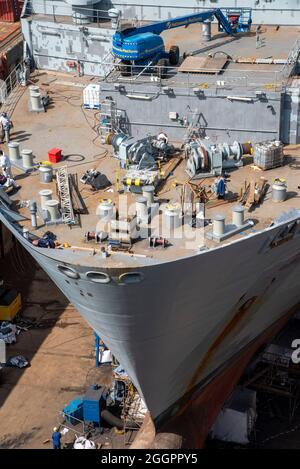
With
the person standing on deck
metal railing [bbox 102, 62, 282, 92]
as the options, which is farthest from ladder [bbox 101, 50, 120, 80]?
the person standing on deck

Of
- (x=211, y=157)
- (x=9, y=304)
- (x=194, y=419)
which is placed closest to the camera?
(x=211, y=157)

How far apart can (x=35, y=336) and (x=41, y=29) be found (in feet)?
41.0

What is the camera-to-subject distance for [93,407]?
80.8ft

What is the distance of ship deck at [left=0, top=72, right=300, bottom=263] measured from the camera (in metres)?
20.4

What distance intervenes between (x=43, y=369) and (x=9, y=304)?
3.41m

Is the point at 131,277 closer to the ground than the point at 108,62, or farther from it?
closer to the ground

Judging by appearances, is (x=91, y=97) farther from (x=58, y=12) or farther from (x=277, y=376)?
(x=277, y=376)

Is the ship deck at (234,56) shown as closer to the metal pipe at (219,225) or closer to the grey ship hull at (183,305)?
the grey ship hull at (183,305)

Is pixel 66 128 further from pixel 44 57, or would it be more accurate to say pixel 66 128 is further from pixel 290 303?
pixel 290 303

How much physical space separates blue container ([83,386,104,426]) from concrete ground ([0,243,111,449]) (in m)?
0.84

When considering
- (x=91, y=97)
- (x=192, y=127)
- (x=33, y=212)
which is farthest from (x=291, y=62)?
(x=33, y=212)

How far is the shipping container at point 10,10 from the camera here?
180ft

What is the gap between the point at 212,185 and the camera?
22328 mm
